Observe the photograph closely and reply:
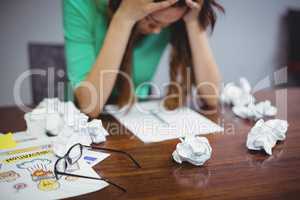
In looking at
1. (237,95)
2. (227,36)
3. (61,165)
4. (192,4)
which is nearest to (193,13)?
(192,4)

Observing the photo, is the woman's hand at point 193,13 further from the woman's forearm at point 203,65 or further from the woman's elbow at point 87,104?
the woman's elbow at point 87,104

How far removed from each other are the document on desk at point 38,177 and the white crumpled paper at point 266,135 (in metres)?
0.32

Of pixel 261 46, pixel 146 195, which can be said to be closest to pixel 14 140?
pixel 146 195

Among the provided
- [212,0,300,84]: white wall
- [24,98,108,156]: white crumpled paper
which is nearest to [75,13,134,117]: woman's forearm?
[24,98,108,156]: white crumpled paper

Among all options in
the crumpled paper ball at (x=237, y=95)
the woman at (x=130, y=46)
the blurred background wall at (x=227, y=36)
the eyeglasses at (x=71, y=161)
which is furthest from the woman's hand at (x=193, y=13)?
the blurred background wall at (x=227, y=36)

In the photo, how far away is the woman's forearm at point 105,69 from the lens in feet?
3.10

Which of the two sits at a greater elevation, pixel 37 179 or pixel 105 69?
pixel 105 69

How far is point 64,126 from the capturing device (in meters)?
0.78

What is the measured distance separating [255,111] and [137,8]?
44 cm

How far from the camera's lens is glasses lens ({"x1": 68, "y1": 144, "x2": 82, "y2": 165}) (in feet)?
2.07

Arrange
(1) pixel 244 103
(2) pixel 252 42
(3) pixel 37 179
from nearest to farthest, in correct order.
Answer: (3) pixel 37 179
(1) pixel 244 103
(2) pixel 252 42

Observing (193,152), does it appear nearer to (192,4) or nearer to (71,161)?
(71,161)

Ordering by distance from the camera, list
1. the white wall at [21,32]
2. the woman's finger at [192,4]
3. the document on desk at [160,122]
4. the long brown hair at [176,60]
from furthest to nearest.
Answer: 1. the white wall at [21,32]
2. the long brown hair at [176,60]
3. the woman's finger at [192,4]
4. the document on desk at [160,122]

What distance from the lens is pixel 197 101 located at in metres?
1.09
